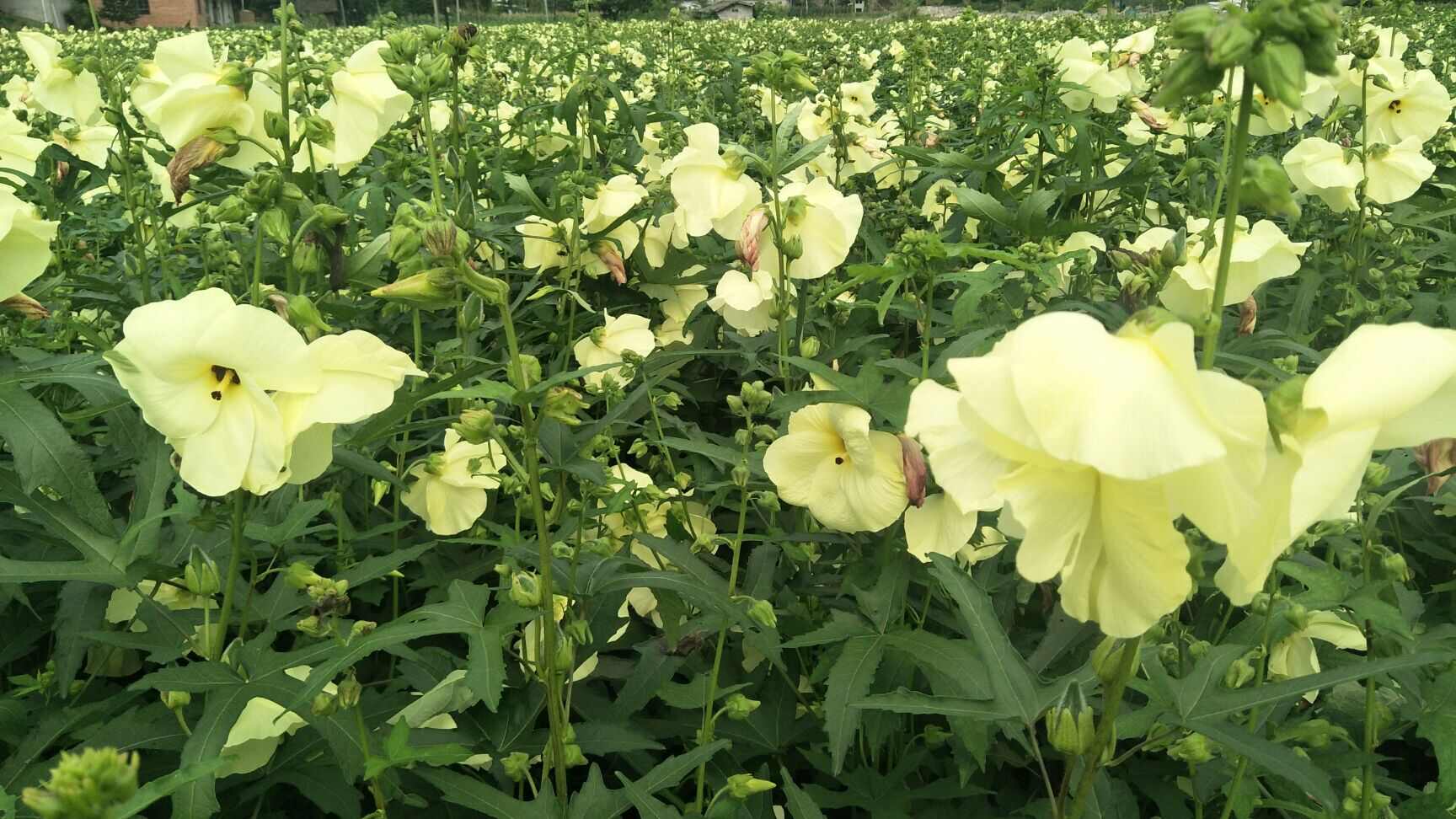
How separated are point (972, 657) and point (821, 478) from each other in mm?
366

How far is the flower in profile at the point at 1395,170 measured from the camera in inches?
111

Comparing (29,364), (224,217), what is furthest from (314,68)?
(29,364)

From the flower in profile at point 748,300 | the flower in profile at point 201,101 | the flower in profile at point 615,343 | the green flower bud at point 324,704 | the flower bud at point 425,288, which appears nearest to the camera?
the flower bud at point 425,288

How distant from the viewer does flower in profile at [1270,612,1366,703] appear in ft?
5.39

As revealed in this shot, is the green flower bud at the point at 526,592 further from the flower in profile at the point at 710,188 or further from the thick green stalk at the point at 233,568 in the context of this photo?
the flower in profile at the point at 710,188

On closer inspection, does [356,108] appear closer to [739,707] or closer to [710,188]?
[710,188]

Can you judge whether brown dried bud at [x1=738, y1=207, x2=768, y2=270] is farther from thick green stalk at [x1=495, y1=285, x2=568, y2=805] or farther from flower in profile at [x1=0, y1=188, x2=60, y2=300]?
flower in profile at [x1=0, y1=188, x2=60, y2=300]

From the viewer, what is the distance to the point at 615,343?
95.0 inches

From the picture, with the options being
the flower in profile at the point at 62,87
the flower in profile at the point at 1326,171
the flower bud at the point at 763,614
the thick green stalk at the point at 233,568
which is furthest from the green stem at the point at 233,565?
the flower in profile at the point at 1326,171

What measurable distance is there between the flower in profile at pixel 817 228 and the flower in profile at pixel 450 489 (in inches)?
27.7

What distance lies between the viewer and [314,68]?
1979 millimetres

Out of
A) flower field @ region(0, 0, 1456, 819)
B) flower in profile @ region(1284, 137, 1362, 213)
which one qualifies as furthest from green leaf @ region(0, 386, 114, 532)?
flower in profile @ region(1284, 137, 1362, 213)

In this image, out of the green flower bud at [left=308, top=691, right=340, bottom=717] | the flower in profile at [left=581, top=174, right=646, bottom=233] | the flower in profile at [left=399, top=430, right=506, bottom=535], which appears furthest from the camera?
the flower in profile at [left=581, top=174, right=646, bottom=233]

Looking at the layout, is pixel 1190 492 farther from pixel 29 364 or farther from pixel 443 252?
pixel 29 364
